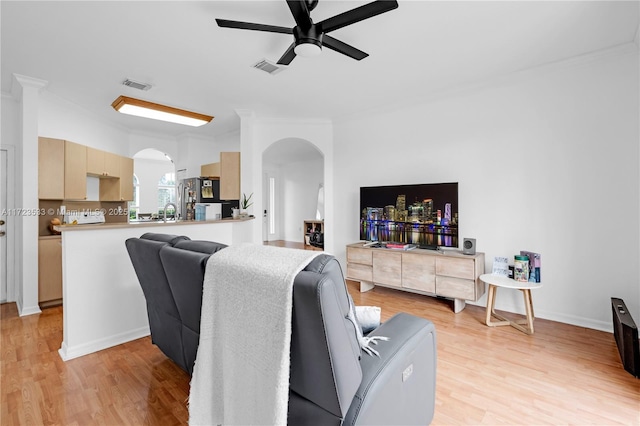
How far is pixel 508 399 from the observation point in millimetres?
1910

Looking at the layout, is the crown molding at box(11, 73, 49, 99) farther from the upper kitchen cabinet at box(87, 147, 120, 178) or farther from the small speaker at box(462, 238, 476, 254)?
the small speaker at box(462, 238, 476, 254)

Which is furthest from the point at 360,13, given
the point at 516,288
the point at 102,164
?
the point at 102,164

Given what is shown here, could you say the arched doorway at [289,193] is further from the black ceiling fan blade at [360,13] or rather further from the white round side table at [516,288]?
the black ceiling fan blade at [360,13]

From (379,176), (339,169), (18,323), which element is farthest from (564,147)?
(18,323)

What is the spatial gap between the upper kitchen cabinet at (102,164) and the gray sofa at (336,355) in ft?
11.1

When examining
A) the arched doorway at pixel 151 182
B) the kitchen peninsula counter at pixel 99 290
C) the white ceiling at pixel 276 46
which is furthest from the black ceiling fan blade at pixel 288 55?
the arched doorway at pixel 151 182

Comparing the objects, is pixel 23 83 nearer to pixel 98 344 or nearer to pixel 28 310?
pixel 28 310

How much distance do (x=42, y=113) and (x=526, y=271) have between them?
5.91 meters

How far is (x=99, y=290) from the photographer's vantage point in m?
2.58

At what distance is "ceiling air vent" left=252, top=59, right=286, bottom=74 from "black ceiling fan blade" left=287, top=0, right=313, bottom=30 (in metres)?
1.09

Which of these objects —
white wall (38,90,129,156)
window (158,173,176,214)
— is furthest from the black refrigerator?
window (158,173,176,214)

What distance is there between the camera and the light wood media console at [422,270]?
10.9 ft

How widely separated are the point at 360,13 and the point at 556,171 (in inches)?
104

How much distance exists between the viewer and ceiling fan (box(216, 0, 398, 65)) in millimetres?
1835
